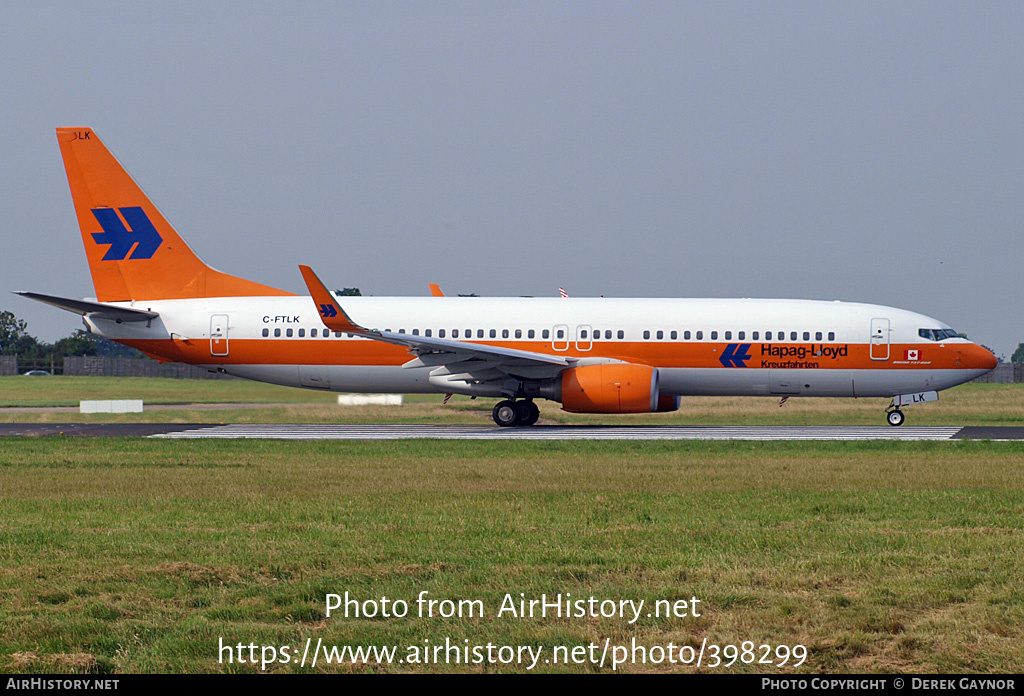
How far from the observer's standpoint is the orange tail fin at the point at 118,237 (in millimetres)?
30031

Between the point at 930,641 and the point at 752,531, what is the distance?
12.1 feet

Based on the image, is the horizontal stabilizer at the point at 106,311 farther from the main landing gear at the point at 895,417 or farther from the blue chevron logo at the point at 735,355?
the main landing gear at the point at 895,417

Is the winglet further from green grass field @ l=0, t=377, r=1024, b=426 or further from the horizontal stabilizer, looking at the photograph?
the horizontal stabilizer

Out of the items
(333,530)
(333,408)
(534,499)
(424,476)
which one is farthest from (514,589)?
(333,408)

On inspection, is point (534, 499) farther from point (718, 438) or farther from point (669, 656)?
point (718, 438)

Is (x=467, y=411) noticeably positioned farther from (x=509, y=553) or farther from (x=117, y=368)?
(x=117, y=368)

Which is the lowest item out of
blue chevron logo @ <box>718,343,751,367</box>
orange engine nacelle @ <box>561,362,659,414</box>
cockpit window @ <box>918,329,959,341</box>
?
orange engine nacelle @ <box>561,362,659,414</box>

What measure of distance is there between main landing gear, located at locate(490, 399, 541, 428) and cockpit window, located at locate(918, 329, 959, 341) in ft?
35.7

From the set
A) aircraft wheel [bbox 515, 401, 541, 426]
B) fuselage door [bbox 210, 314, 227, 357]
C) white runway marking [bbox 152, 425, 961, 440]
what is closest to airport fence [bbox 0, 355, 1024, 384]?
fuselage door [bbox 210, 314, 227, 357]

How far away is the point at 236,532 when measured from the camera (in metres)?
9.98

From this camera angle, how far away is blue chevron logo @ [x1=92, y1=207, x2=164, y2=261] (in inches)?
1182

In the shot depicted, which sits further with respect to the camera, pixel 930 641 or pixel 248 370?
pixel 248 370

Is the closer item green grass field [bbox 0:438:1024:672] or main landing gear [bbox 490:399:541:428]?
green grass field [bbox 0:438:1024:672]
